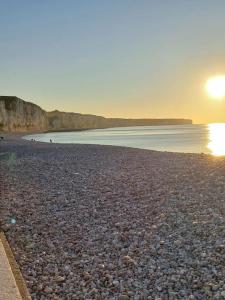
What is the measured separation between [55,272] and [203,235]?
10.6 feet

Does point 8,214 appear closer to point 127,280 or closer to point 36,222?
point 36,222

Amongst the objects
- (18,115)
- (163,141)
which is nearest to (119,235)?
(163,141)

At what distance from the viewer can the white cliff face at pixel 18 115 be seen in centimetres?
10500

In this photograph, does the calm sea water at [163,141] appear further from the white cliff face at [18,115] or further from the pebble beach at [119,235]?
the pebble beach at [119,235]

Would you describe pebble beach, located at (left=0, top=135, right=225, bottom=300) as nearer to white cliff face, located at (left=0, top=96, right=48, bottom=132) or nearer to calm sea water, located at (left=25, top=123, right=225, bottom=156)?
calm sea water, located at (left=25, top=123, right=225, bottom=156)

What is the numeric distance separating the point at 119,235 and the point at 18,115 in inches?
4337

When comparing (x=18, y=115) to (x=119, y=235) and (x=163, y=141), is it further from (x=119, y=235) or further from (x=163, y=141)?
(x=119, y=235)

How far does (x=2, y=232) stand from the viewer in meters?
9.20

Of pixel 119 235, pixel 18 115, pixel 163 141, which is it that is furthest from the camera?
pixel 18 115

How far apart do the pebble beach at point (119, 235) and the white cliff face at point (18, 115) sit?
9288 centimetres

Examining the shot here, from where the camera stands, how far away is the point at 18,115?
115 m

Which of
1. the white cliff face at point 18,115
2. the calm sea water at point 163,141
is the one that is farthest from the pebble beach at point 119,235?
the white cliff face at point 18,115

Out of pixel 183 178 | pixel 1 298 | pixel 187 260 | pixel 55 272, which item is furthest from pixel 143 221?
pixel 183 178

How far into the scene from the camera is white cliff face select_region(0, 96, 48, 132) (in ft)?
344
